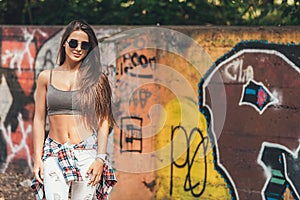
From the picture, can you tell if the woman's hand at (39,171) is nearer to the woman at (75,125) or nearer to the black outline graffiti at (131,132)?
the woman at (75,125)

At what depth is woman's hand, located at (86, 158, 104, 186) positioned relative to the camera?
4707mm

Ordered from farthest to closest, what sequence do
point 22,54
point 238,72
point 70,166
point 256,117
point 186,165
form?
point 22,54 → point 186,165 → point 238,72 → point 256,117 → point 70,166

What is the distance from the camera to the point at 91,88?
191 inches

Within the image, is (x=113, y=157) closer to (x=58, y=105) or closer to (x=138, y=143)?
(x=138, y=143)

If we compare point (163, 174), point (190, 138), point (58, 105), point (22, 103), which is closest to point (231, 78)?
point (190, 138)

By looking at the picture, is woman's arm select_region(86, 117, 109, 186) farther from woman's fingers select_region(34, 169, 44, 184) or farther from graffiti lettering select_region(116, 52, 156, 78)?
graffiti lettering select_region(116, 52, 156, 78)

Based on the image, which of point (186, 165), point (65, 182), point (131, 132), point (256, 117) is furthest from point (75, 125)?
point (131, 132)

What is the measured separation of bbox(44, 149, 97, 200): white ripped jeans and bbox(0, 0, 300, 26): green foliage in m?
3.31

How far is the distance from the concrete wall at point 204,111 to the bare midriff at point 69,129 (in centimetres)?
178

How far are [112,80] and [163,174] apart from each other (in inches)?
41.4

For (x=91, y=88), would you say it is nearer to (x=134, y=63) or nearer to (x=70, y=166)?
(x=70, y=166)

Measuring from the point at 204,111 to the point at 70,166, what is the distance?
2.00 meters

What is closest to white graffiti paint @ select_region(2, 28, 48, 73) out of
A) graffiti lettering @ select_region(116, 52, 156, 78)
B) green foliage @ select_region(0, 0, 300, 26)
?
green foliage @ select_region(0, 0, 300, 26)

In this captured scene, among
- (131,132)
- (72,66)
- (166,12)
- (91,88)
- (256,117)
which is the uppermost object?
(166,12)
